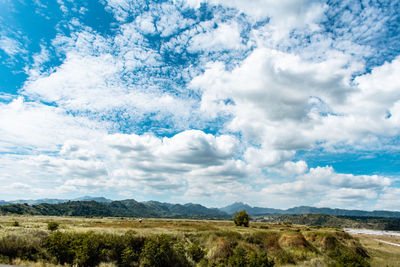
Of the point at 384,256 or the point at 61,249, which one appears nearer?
the point at 61,249

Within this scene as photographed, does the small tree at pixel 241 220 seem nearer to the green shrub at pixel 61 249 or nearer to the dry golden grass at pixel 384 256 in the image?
the dry golden grass at pixel 384 256

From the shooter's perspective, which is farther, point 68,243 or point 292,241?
point 292,241

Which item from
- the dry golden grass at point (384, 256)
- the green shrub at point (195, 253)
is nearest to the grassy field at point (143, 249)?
the green shrub at point (195, 253)

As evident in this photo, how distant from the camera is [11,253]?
1758 centimetres

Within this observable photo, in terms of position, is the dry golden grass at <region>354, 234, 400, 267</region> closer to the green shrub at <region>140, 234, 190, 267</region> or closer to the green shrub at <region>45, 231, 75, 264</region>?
the green shrub at <region>140, 234, 190, 267</region>

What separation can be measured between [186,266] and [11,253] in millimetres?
14354

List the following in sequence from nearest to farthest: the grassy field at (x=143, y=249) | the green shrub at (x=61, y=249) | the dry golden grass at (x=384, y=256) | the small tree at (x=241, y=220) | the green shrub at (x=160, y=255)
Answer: the grassy field at (x=143, y=249), the green shrub at (x=61, y=249), the green shrub at (x=160, y=255), the dry golden grass at (x=384, y=256), the small tree at (x=241, y=220)

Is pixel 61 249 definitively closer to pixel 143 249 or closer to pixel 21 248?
pixel 21 248

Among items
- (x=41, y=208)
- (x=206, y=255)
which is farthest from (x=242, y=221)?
(x=41, y=208)

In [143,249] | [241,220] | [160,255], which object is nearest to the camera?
[160,255]

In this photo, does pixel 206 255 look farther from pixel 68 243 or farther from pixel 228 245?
pixel 68 243

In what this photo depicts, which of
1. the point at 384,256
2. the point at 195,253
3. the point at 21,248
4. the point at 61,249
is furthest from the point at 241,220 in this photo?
the point at 21,248

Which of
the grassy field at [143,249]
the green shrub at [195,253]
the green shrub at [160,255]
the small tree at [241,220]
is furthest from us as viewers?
the small tree at [241,220]

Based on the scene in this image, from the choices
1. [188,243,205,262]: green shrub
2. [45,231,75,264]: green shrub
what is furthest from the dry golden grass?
[45,231,75,264]: green shrub
